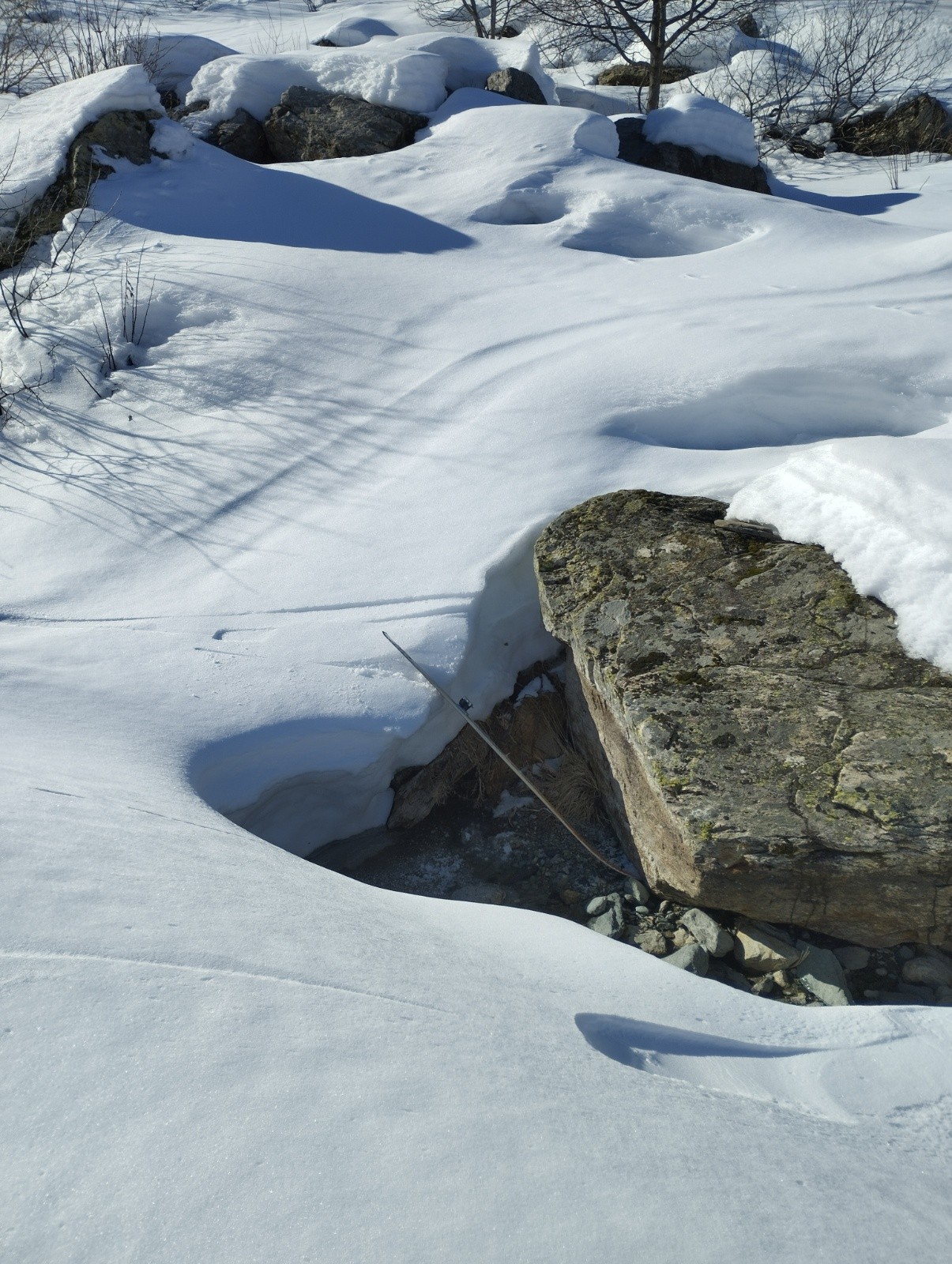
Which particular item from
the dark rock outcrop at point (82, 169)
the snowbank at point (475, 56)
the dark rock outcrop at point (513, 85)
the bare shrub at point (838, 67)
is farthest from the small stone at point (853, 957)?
the bare shrub at point (838, 67)

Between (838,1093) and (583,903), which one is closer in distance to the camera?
(838,1093)

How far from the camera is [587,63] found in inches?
461

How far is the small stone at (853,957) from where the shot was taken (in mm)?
2217

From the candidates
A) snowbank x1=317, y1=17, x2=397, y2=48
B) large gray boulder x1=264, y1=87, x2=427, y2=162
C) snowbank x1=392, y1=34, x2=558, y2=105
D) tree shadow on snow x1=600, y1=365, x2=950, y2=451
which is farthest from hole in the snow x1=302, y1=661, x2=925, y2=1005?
snowbank x1=317, y1=17, x2=397, y2=48

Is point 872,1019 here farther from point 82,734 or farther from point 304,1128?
point 82,734

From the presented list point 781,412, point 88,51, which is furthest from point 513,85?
point 781,412

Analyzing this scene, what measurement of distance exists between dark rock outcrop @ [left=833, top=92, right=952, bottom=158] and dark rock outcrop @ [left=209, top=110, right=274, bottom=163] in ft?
21.0

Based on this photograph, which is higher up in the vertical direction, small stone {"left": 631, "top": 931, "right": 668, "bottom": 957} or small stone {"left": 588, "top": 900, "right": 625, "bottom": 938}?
small stone {"left": 631, "top": 931, "right": 668, "bottom": 957}

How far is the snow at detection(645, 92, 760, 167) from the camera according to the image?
653 centimetres

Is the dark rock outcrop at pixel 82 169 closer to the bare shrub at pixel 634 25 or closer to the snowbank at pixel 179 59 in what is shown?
the snowbank at pixel 179 59

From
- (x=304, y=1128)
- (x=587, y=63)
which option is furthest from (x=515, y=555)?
(x=587, y=63)

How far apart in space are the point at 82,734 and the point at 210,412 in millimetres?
1982

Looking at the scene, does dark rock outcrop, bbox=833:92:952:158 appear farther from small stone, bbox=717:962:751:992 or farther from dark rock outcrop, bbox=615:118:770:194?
small stone, bbox=717:962:751:992

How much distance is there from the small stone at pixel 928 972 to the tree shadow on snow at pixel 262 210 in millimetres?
4141
